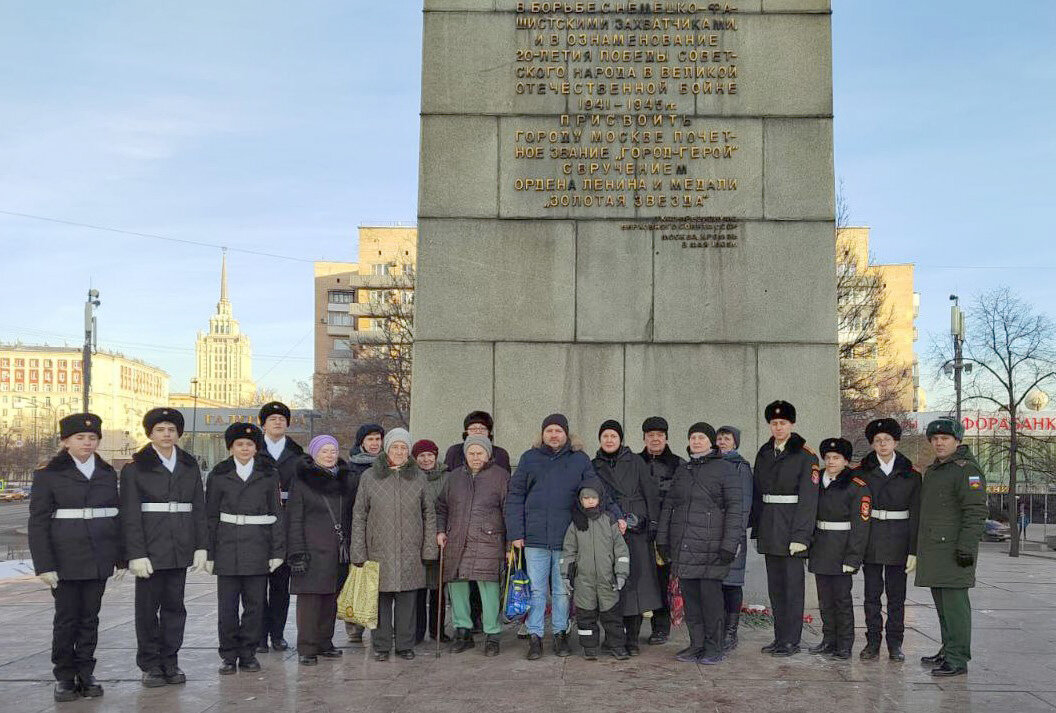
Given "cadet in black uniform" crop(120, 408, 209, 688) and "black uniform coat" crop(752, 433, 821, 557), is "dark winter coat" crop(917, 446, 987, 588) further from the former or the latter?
"cadet in black uniform" crop(120, 408, 209, 688)

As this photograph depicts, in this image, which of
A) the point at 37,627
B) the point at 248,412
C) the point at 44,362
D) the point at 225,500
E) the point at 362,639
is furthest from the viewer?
the point at 44,362

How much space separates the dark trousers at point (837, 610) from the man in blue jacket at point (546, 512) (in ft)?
5.68

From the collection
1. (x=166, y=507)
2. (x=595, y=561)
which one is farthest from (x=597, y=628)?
(x=166, y=507)

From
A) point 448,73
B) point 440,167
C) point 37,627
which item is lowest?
point 37,627

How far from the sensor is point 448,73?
10.0 meters

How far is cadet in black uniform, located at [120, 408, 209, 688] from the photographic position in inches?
268

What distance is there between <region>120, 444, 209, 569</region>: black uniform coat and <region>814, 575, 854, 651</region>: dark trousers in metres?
4.69

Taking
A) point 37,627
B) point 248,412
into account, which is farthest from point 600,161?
point 248,412

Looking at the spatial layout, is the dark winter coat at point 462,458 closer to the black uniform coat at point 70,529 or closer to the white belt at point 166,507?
the white belt at point 166,507

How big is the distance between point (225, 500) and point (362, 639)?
6.32 feet

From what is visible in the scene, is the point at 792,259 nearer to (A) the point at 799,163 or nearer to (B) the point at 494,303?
(A) the point at 799,163

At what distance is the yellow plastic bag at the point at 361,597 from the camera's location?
7.61 meters

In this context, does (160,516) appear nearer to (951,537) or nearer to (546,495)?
(546,495)

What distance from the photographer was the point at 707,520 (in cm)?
748
